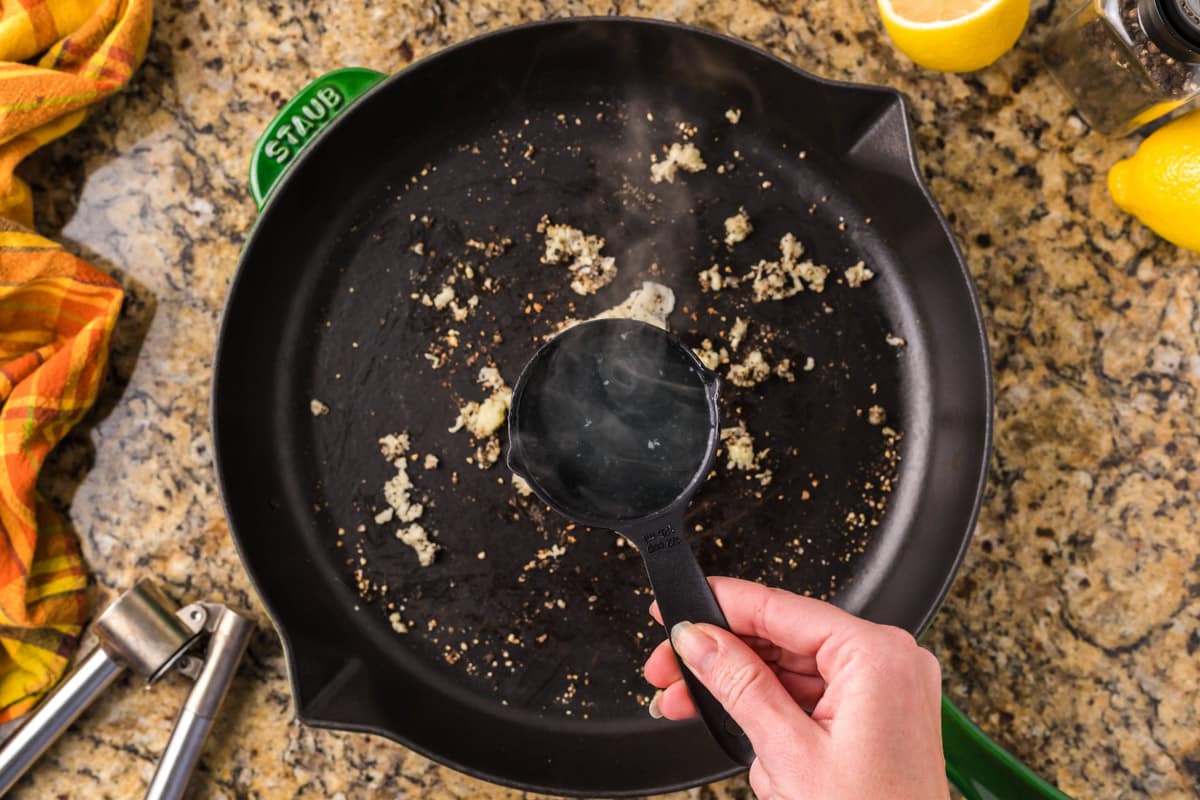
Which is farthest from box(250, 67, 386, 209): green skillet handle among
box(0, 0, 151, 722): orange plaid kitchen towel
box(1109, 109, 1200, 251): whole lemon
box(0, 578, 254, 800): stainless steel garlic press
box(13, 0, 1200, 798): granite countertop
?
box(1109, 109, 1200, 251): whole lemon

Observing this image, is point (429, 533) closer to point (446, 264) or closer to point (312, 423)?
point (312, 423)

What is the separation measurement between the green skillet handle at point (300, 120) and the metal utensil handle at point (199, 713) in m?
0.43

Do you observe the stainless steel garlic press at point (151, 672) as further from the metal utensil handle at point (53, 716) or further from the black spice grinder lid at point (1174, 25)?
the black spice grinder lid at point (1174, 25)

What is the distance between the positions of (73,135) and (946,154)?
92cm

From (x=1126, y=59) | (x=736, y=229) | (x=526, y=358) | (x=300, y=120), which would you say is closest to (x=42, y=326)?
(x=300, y=120)

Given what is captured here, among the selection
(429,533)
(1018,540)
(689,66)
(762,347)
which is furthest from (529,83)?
(1018,540)

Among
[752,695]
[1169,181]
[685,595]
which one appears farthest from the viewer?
[1169,181]

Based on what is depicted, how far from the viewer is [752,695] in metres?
0.57

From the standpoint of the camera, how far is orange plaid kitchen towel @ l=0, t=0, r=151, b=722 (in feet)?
2.64

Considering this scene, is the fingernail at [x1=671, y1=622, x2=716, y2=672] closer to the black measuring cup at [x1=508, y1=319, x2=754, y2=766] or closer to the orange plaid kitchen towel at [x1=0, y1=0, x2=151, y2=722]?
the black measuring cup at [x1=508, y1=319, x2=754, y2=766]

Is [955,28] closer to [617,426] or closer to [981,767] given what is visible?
[617,426]

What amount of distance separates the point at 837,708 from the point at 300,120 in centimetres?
74

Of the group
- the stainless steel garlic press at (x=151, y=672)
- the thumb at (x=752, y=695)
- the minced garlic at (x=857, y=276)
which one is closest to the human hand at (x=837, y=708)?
the thumb at (x=752, y=695)

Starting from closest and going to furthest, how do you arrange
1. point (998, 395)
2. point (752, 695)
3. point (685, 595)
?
point (752, 695) < point (685, 595) < point (998, 395)
